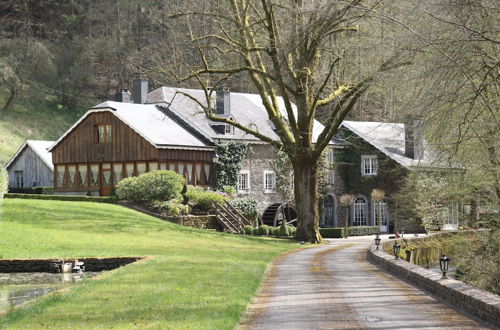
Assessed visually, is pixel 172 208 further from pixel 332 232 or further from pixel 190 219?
pixel 332 232

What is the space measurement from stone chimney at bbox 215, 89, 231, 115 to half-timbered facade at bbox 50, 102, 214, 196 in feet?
10.4

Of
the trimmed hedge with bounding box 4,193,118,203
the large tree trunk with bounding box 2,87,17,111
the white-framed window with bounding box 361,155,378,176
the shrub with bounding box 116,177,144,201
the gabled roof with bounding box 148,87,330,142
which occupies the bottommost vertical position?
the trimmed hedge with bounding box 4,193,118,203

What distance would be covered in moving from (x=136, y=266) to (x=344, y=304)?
8.29 m

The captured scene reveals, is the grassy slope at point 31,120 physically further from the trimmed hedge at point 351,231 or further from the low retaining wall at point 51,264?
the low retaining wall at point 51,264

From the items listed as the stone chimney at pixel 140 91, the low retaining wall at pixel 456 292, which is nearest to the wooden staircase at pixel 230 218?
the stone chimney at pixel 140 91

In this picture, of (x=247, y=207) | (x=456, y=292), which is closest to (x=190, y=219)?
(x=247, y=207)

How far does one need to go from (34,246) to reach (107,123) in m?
21.8

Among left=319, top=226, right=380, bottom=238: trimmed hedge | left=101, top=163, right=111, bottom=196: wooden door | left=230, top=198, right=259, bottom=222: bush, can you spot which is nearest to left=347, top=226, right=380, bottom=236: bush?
left=319, top=226, right=380, bottom=238: trimmed hedge

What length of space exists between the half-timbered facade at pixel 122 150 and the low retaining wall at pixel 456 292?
27.9 metres

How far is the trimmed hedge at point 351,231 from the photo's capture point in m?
46.8

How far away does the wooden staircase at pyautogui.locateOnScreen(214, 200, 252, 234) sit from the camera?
4275 centimetres

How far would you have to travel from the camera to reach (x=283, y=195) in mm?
54312

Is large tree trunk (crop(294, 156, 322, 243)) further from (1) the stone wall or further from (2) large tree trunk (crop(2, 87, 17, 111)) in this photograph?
(2) large tree trunk (crop(2, 87, 17, 111))

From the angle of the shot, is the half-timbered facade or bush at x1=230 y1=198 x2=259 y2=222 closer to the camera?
the half-timbered facade
